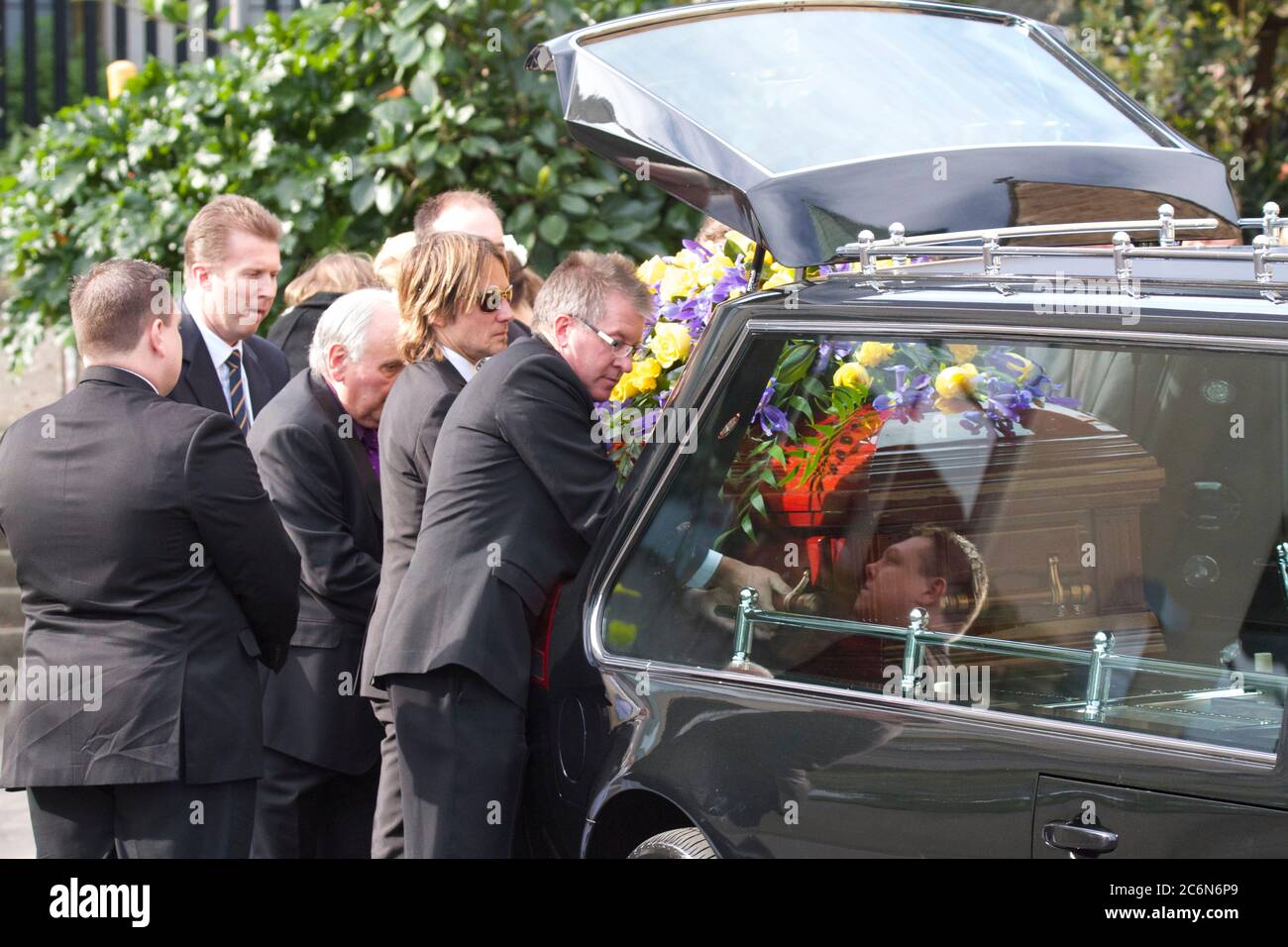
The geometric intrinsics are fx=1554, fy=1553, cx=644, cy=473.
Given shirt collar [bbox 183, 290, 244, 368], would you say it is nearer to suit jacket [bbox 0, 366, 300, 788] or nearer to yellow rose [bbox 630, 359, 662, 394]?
suit jacket [bbox 0, 366, 300, 788]

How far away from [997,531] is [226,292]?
107 inches

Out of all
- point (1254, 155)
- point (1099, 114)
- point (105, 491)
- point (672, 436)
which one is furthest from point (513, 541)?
point (1254, 155)

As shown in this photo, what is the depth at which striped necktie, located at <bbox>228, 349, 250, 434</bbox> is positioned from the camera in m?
4.48

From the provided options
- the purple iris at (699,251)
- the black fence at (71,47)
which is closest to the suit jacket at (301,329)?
the purple iris at (699,251)

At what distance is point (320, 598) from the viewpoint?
387 centimetres

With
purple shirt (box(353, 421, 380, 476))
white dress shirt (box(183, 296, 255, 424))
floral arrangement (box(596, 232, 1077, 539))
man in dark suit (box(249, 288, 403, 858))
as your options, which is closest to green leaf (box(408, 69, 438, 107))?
white dress shirt (box(183, 296, 255, 424))

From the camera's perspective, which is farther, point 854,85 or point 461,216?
point 461,216

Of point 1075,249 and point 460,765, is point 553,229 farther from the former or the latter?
point 1075,249

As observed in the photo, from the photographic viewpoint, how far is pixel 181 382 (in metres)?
4.22

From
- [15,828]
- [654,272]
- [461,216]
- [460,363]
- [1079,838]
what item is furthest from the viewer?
[15,828]

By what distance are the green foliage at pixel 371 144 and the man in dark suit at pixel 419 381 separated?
226cm

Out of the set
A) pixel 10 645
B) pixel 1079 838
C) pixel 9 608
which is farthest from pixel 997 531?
pixel 9 608

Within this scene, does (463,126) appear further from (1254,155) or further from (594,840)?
(1254,155)

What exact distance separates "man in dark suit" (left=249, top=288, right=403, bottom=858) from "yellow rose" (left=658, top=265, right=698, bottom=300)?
76 centimetres
